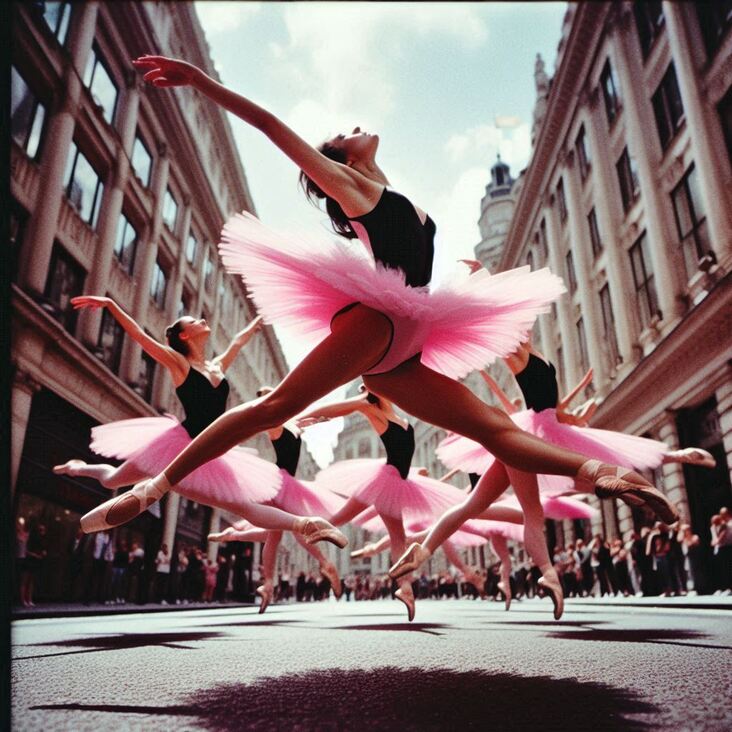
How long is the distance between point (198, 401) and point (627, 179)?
18.8 meters

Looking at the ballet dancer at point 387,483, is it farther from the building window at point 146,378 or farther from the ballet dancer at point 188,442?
the building window at point 146,378

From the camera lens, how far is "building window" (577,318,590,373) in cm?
2417

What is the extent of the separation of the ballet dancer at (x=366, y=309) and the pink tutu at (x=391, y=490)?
10.3ft

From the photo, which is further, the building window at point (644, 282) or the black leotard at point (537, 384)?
the building window at point (644, 282)

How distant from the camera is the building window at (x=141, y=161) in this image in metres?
19.6

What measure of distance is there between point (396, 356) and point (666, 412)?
48.8 ft

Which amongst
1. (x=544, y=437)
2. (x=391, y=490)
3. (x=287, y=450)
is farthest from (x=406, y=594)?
(x=287, y=450)

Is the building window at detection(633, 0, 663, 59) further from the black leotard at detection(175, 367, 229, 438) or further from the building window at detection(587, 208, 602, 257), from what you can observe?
the black leotard at detection(175, 367, 229, 438)

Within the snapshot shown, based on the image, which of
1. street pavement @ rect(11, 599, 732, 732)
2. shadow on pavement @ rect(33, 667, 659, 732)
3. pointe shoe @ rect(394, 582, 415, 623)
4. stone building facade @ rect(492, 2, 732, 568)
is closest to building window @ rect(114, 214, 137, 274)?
stone building facade @ rect(492, 2, 732, 568)

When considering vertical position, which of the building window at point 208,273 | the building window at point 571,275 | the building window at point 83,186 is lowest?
the building window at point 83,186

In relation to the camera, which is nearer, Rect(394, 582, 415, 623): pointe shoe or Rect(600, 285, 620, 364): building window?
Rect(394, 582, 415, 623): pointe shoe

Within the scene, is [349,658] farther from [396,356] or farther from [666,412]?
[666,412]

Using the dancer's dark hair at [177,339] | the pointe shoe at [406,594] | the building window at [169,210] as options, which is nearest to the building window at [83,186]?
the building window at [169,210]

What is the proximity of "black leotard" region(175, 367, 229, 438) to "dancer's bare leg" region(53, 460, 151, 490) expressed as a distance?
0.51m
